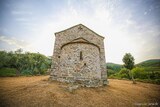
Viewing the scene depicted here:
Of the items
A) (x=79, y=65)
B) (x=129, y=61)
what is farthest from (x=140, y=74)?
(x=79, y=65)

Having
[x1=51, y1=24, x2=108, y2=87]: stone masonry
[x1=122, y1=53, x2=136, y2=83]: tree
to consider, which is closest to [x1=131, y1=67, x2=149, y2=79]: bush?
[x1=122, y1=53, x2=136, y2=83]: tree

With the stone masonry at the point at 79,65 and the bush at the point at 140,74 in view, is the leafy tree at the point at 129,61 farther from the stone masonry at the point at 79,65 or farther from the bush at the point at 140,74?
the bush at the point at 140,74

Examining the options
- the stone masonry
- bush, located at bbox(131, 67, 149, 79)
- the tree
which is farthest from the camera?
bush, located at bbox(131, 67, 149, 79)

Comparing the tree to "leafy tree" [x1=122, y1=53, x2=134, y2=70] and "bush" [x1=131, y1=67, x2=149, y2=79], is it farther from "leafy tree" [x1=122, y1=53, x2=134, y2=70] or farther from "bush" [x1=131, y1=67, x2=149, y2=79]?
"bush" [x1=131, y1=67, x2=149, y2=79]

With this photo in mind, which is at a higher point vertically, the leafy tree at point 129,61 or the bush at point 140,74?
the leafy tree at point 129,61

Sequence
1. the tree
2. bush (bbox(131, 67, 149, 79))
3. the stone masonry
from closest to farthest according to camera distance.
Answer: the stone masonry → the tree → bush (bbox(131, 67, 149, 79))

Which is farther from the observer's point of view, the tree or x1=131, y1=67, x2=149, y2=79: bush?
x1=131, y1=67, x2=149, y2=79: bush

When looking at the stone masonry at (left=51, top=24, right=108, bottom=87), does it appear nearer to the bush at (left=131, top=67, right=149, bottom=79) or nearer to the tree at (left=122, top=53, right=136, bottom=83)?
the tree at (left=122, top=53, right=136, bottom=83)

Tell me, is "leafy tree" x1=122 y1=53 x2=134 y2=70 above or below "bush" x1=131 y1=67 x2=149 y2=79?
above

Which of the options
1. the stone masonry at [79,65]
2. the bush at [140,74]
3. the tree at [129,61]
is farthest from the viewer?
the bush at [140,74]

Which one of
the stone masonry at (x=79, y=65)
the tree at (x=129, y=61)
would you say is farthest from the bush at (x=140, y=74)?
the stone masonry at (x=79, y=65)

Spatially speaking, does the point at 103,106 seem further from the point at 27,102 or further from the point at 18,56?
the point at 18,56

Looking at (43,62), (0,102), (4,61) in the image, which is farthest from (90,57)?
(4,61)

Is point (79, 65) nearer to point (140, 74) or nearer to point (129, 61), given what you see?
point (129, 61)
